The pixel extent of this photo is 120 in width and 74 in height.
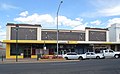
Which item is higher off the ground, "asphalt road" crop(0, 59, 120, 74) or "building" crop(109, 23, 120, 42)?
"building" crop(109, 23, 120, 42)

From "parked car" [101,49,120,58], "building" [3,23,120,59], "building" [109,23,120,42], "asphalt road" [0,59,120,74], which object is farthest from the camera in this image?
"building" [109,23,120,42]

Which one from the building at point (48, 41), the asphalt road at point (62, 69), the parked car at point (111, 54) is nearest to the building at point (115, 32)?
the building at point (48, 41)

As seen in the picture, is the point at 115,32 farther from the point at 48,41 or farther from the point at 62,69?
the point at 62,69

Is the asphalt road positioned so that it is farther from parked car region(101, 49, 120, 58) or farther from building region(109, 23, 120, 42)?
building region(109, 23, 120, 42)

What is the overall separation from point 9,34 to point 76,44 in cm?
1671

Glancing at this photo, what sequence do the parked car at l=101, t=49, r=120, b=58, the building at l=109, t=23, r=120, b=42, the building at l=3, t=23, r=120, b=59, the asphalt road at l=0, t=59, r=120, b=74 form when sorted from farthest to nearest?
the building at l=109, t=23, r=120, b=42 → the building at l=3, t=23, r=120, b=59 → the parked car at l=101, t=49, r=120, b=58 → the asphalt road at l=0, t=59, r=120, b=74

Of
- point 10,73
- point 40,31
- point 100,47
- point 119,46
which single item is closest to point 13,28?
point 40,31

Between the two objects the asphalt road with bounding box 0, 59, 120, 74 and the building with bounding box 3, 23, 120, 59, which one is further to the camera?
the building with bounding box 3, 23, 120, 59

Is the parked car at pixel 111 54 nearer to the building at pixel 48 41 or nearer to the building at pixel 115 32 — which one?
the building at pixel 48 41

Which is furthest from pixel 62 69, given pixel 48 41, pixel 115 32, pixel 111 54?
pixel 115 32

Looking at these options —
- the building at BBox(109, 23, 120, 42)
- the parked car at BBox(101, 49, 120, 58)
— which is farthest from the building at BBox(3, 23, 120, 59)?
the parked car at BBox(101, 49, 120, 58)

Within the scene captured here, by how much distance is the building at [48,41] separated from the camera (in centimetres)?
6088

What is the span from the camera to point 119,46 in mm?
70938

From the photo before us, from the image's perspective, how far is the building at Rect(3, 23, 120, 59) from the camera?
200ft
